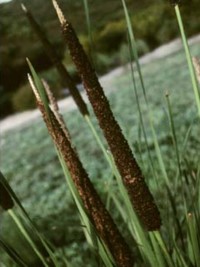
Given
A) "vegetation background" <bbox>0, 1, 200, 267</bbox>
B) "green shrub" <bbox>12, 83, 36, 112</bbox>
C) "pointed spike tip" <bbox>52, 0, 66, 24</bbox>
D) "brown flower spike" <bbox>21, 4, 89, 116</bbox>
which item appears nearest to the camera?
"pointed spike tip" <bbox>52, 0, 66, 24</bbox>

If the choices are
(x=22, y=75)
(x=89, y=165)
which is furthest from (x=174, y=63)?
(x=22, y=75)

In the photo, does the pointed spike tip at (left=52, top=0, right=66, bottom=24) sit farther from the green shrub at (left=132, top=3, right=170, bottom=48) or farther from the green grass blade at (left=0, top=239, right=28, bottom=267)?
the green shrub at (left=132, top=3, right=170, bottom=48)

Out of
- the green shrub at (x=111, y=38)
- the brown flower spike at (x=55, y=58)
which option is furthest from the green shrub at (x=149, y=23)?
the brown flower spike at (x=55, y=58)

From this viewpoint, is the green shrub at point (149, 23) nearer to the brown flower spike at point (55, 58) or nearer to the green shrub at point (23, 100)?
the green shrub at point (23, 100)

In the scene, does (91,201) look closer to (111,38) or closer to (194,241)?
(194,241)

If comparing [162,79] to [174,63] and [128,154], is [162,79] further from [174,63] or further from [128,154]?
[128,154]

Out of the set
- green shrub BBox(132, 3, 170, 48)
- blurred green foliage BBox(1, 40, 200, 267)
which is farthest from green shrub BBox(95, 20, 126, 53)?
blurred green foliage BBox(1, 40, 200, 267)

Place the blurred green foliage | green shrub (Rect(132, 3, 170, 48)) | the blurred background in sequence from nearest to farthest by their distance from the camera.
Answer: the blurred green foliage < the blurred background < green shrub (Rect(132, 3, 170, 48))
